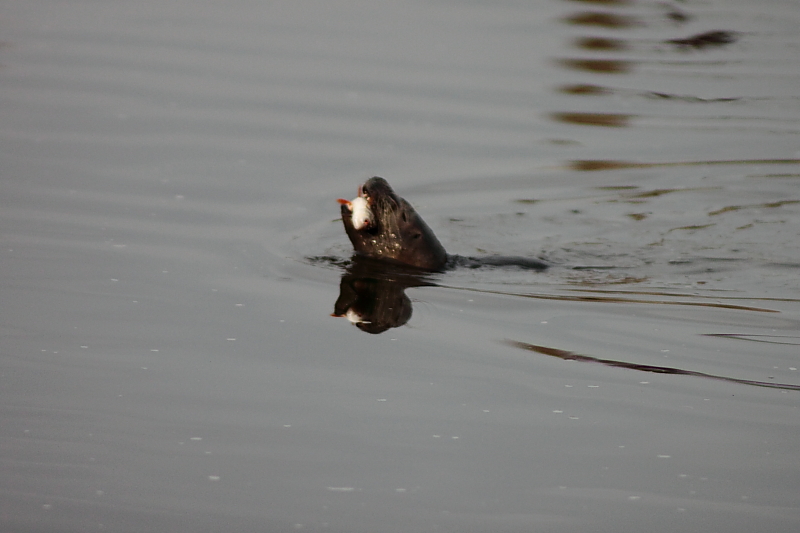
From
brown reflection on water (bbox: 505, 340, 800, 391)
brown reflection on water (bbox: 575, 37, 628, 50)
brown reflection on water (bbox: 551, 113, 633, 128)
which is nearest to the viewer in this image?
brown reflection on water (bbox: 505, 340, 800, 391)

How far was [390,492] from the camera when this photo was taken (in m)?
5.44

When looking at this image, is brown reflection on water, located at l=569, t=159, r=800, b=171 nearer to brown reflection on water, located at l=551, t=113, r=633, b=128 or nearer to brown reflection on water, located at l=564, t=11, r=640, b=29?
brown reflection on water, located at l=551, t=113, r=633, b=128

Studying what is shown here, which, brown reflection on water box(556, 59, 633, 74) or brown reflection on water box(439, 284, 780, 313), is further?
brown reflection on water box(556, 59, 633, 74)

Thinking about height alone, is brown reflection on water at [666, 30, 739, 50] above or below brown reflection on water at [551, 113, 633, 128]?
above

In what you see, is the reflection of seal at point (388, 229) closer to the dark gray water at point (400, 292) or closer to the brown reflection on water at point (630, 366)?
the dark gray water at point (400, 292)

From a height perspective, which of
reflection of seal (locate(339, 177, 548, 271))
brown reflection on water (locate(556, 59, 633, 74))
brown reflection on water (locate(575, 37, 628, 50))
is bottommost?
reflection of seal (locate(339, 177, 548, 271))

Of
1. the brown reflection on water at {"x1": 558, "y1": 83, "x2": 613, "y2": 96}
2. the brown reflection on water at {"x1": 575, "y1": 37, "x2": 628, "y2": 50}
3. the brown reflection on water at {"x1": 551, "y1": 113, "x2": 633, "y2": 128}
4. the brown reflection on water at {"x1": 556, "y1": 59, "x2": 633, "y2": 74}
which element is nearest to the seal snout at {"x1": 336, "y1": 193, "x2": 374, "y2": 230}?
the brown reflection on water at {"x1": 551, "y1": 113, "x2": 633, "y2": 128}

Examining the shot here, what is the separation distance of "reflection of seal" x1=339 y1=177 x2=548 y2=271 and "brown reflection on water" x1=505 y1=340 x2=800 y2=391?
1.68 meters

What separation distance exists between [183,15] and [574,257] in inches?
383

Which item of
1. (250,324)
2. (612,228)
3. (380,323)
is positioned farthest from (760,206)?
(250,324)

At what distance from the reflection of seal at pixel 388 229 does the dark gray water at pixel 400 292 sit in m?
0.23

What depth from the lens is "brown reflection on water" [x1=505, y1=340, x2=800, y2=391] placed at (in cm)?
679

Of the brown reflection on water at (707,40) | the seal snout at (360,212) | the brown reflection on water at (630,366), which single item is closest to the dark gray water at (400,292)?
the brown reflection on water at (630,366)

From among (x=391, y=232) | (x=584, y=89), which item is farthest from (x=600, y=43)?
(x=391, y=232)
